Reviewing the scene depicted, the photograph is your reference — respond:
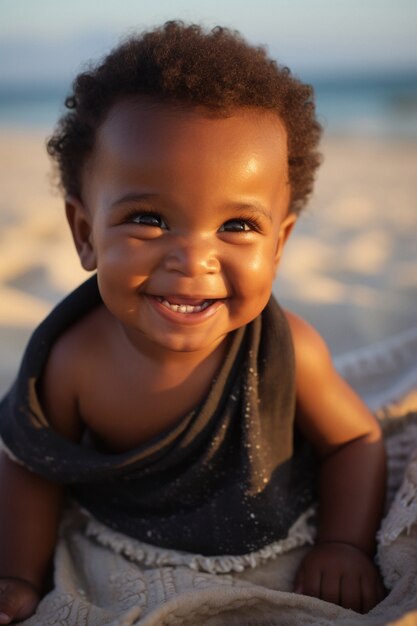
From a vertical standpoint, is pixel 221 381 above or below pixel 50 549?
above

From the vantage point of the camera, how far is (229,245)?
133cm

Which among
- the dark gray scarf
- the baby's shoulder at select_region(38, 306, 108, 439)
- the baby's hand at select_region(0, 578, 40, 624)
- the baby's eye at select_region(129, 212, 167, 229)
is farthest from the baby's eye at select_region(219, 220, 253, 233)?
the baby's hand at select_region(0, 578, 40, 624)

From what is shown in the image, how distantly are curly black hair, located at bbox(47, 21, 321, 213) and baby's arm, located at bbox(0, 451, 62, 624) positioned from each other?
0.65 metres

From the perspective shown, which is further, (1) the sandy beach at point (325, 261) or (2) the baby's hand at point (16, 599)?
(1) the sandy beach at point (325, 261)

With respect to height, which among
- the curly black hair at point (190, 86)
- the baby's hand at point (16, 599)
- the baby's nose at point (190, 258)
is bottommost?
the baby's hand at point (16, 599)

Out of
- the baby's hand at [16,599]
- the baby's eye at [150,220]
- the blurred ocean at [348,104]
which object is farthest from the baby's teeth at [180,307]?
the blurred ocean at [348,104]

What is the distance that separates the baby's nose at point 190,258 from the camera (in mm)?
1292

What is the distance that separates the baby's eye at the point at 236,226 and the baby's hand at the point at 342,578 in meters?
0.71

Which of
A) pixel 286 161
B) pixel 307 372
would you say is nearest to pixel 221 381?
pixel 307 372

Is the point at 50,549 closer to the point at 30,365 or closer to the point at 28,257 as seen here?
the point at 30,365

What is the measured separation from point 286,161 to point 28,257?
216 cm

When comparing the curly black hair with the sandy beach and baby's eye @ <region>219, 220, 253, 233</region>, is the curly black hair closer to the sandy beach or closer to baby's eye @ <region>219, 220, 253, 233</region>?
baby's eye @ <region>219, 220, 253, 233</region>

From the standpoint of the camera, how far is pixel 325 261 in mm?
3492

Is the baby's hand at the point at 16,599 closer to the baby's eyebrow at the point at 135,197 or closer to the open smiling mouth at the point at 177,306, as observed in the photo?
the open smiling mouth at the point at 177,306
